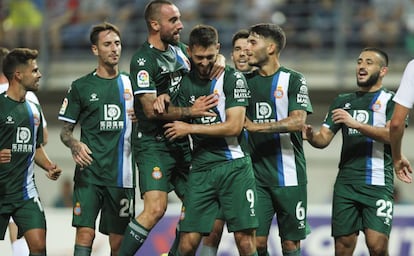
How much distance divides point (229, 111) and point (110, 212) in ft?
5.32

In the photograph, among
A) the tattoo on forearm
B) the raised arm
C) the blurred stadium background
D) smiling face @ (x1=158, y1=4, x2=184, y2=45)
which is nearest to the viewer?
the tattoo on forearm

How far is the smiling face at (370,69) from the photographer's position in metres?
9.47

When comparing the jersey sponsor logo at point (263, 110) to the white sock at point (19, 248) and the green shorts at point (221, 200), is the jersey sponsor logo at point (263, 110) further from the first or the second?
the white sock at point (19, 248)

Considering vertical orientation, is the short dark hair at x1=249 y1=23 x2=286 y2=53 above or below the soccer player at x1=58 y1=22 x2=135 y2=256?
above

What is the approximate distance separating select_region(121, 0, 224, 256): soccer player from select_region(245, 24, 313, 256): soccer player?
0.60 metres

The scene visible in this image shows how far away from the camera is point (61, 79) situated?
16719mm

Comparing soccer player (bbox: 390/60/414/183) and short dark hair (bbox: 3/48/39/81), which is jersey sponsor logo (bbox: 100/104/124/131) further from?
soccer player (bbox: 390/60/414/183)

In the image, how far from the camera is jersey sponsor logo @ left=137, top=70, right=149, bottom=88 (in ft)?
28.9

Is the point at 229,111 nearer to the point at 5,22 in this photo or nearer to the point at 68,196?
the point at 68,196

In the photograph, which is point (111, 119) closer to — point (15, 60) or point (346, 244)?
point (15, 60)

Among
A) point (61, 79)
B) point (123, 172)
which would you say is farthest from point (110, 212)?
point (61, 79)

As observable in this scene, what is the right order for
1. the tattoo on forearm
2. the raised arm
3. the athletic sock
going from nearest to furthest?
the tattoo on forearm, the raised arm, the athletic sock

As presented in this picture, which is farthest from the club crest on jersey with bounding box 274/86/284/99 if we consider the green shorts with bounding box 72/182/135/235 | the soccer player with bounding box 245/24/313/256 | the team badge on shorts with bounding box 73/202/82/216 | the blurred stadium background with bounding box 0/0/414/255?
the blurred stadium background with bounding box 0/0/414/255

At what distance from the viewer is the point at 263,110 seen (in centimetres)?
925
